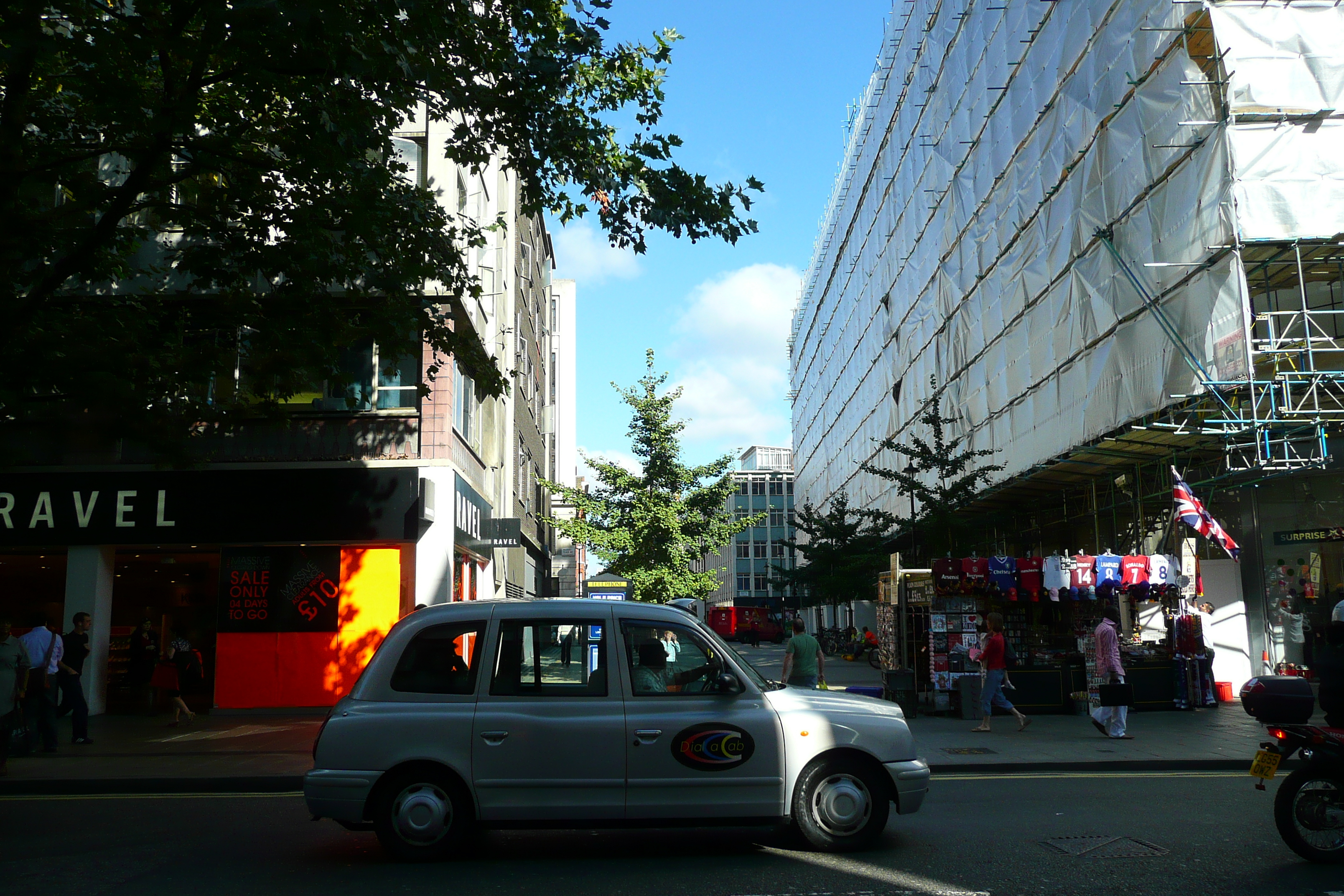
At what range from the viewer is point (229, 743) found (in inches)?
566

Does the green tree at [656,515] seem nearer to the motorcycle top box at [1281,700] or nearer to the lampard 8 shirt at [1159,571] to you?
the lampard 8 shirt at [1159,571]

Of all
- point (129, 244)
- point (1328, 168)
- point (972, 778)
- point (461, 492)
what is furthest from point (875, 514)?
point (129, 244)

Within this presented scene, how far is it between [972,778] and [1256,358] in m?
8.96

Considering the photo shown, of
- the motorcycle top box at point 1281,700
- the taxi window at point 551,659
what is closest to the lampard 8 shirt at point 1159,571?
the motorcycle top box at point 1281,700

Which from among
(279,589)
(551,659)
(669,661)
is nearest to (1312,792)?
(669,661)

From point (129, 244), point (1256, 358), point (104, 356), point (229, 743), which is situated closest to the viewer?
point (104, 356)

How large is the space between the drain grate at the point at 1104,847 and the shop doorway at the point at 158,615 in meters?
15.4

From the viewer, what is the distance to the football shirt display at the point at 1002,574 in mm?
17328

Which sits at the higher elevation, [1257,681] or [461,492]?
[461,492]

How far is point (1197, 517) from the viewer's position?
1680 cm

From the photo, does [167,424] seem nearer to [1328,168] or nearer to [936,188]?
[1328,168]

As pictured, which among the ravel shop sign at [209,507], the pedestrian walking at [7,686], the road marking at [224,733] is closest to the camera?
the pedestrian walking at [7,686]

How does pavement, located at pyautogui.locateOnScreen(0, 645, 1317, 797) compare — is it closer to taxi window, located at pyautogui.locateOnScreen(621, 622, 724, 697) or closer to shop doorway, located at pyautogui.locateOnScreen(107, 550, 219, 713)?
shop doorway, located at pyautogui.locateOnScreen(107, 550, 219, 713)

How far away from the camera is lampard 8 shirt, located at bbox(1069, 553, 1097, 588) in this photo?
17219 mm
